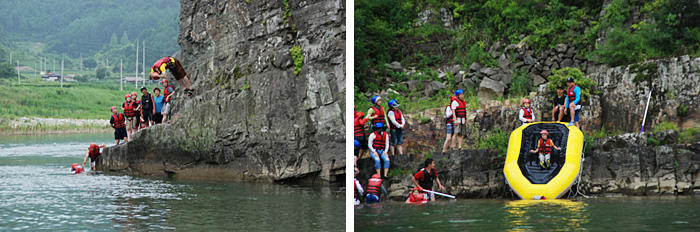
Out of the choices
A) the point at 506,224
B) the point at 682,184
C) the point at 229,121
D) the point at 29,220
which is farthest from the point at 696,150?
the point at 29,220

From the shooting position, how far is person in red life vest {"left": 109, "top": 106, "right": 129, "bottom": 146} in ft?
38.8

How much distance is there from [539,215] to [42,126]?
31.1ft

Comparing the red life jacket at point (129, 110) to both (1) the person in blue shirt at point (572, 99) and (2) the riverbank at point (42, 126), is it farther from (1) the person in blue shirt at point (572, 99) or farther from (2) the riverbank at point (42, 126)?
(1) the person in blue shirt at point (572, 99)

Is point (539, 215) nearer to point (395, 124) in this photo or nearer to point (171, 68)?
point (395, 124)

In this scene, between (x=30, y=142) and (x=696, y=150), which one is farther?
(x=30, y=142)

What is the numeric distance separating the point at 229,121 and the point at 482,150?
3945mm

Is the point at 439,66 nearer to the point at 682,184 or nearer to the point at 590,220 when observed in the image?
the point at 682,184

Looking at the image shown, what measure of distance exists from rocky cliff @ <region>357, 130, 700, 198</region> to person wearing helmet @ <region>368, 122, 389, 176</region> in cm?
24

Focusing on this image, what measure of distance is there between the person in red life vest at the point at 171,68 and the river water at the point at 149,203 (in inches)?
64.5

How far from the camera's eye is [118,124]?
11922 mm

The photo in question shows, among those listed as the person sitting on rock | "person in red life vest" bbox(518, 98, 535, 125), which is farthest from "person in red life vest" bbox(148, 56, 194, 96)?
the person sitting on rock

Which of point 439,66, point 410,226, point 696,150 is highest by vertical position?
point 439,66

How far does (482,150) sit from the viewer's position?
9.34 metres

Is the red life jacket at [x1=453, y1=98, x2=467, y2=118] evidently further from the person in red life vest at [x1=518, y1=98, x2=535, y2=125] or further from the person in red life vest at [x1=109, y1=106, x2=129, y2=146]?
the person in red life vest at [x1=109, y1=106, x2=129, y2=146]
